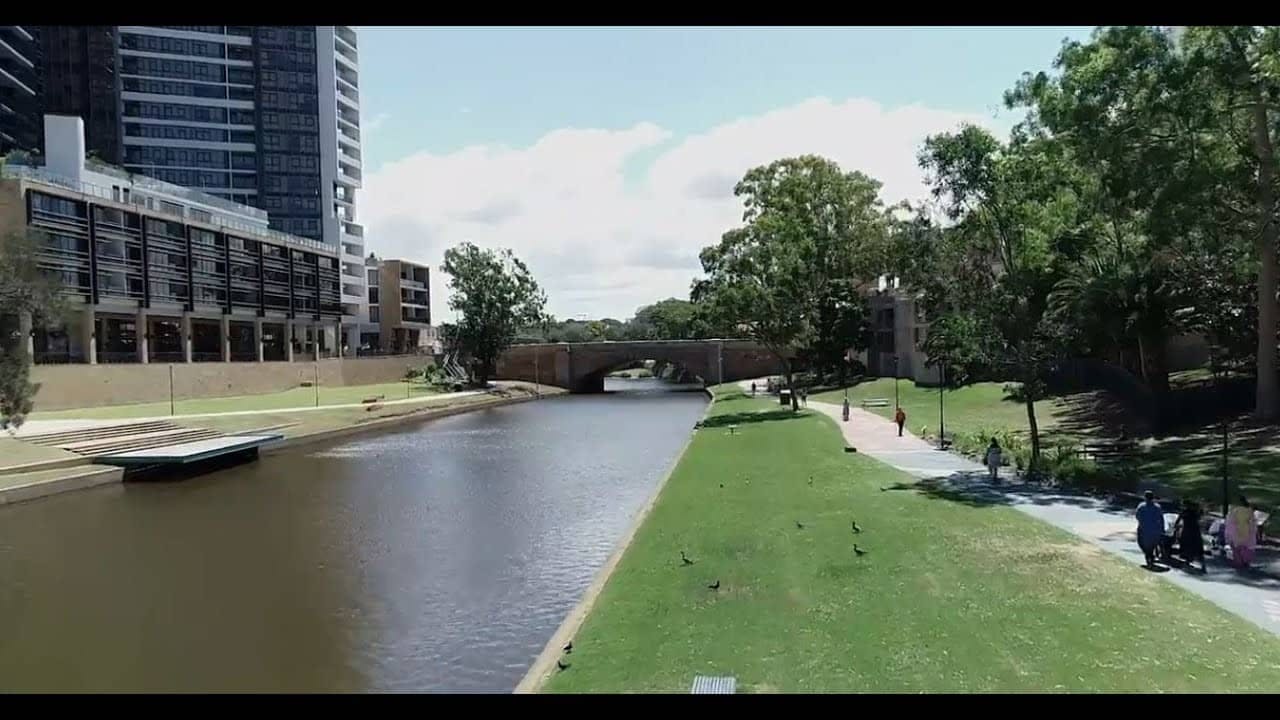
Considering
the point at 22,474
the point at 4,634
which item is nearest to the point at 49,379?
the point at 22,474

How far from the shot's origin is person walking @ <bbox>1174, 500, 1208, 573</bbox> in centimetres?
1432

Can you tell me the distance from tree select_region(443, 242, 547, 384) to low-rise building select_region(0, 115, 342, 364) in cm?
1330

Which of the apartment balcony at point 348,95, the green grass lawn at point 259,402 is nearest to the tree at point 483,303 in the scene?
the green grass lawn at point 259,402

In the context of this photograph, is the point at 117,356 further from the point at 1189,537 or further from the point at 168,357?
the point at 1189,537

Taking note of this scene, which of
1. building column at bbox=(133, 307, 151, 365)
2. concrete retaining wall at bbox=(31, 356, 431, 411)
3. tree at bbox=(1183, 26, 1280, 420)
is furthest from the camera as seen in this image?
building column at bbox=(133, 307, 151, 365)

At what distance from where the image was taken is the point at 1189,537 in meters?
14.4

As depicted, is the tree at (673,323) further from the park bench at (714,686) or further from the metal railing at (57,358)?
the park bench at (714,686)

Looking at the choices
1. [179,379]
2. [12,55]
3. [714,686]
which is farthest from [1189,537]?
[12,55]

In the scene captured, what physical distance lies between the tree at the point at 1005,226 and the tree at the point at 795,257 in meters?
22.2

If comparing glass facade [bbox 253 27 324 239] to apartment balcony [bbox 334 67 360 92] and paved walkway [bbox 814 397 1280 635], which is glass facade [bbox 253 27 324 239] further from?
paved walkway [bbox 814 397 1280 635]

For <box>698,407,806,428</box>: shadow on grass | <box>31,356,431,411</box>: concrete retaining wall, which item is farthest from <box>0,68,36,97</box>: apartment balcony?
<box>698,407,806,428</box>: shadow on grass

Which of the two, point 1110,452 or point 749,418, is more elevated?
point 1110,452

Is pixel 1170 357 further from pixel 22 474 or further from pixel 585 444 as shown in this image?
pixel 22 474

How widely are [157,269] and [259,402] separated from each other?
12.4 metres
